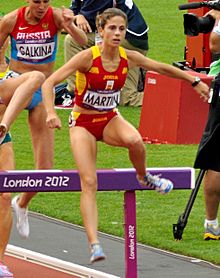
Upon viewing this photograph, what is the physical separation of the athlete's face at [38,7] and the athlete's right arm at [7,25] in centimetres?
18

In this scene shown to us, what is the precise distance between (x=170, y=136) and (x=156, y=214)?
358cm

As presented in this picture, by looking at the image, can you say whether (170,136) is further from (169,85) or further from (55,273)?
(55,273)

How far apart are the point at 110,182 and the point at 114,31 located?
1300mm

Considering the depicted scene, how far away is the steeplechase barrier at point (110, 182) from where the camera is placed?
10.0 metres

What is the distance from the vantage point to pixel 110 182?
10.3 meters

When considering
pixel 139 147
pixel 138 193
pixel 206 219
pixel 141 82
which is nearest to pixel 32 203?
pixel 138 193

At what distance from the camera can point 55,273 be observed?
11.5 meters

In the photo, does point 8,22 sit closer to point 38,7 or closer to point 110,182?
point 38,7

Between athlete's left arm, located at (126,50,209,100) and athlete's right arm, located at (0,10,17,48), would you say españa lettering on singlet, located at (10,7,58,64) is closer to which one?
athlete's right arm, located at (0,10,17,48)

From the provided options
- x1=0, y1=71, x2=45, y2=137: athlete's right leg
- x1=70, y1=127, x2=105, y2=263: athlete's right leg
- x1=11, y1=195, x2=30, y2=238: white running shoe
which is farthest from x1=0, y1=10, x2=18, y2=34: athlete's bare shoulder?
x1=11, y1=195, x2=30, y2=238: white running shoe

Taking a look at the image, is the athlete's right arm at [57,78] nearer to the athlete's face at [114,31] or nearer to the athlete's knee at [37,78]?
the athlete's face at [114,31]

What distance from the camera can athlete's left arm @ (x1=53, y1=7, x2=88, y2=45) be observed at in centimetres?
1130

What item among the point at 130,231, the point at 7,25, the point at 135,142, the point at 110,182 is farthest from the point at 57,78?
the point at 130,231

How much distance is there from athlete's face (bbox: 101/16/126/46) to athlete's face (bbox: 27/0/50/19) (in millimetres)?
822
